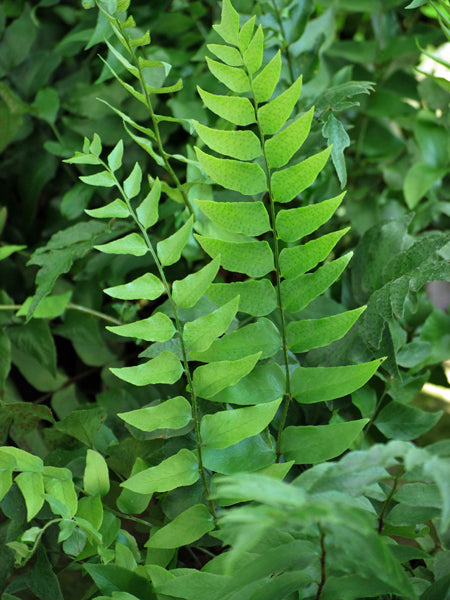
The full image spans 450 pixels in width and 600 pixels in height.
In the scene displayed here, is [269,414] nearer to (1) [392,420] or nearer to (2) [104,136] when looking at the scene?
(1) [392,420]

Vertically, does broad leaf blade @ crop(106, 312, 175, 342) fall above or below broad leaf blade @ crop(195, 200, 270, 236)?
below

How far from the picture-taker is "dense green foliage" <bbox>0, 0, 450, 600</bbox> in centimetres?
31

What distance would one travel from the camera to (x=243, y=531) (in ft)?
0.67

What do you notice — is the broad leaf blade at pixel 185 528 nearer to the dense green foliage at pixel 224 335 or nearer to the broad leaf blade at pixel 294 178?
the dense green foliage at pixel 224 335

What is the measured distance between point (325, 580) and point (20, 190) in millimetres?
564

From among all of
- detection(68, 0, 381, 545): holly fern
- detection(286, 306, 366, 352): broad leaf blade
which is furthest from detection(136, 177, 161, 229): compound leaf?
detection(286, 306, 366, 352): broad leaf blade

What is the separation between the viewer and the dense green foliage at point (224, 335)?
12.1 inches

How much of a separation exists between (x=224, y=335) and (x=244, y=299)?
0.09 ft

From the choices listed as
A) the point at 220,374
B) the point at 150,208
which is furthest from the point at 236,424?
the point at 150,208

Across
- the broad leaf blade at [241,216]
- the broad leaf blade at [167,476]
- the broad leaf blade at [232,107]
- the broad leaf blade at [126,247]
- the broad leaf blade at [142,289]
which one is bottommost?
the broad leaf blade at [167,476]

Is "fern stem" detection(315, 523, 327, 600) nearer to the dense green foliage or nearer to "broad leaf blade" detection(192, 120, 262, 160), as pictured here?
the dense green foliage

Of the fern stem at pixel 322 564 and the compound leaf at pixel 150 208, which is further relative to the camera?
the compound leaf at pixel 150 208

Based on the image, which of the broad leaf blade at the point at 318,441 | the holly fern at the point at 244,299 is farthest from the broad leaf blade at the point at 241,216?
the broad leaf blade at the point at 318,441

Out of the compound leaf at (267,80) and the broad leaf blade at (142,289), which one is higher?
the compound leaf at (267,80)
